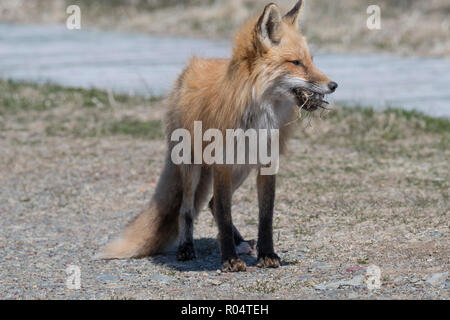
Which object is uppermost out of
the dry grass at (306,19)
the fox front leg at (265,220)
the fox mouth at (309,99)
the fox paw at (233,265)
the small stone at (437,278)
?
the dry grass at (306,19)

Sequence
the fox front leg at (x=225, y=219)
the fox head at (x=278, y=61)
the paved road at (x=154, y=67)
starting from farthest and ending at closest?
the paved road at (x=154, y=67), the fox front leg at (x=225, y=219), the fox head at (x=278, y=61)

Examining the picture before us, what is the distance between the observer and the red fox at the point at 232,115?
538 cm

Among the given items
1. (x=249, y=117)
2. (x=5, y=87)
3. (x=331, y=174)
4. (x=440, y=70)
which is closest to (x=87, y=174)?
(x=331, y=174)

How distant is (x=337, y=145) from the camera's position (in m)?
9.86

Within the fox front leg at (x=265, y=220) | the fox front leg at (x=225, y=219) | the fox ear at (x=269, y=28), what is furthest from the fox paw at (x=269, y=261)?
the fox ear at (x=269, y=28)

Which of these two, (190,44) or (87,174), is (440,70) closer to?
(190,44)

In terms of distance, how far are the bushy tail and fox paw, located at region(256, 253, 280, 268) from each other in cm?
90

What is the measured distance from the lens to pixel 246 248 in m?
6.37

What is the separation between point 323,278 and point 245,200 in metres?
2.69

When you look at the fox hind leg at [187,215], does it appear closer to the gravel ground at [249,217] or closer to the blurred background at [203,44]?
the gravel ground at [249,217]

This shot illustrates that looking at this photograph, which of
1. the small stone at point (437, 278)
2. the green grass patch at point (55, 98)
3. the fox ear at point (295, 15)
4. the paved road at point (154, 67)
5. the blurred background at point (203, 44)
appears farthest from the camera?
the blurred background at point (203, 44)

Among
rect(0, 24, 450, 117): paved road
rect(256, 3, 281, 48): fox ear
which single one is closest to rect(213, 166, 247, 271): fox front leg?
rect(256, 3, 281, 48): fox ear

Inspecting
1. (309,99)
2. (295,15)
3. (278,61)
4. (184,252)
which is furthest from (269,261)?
(295,15)

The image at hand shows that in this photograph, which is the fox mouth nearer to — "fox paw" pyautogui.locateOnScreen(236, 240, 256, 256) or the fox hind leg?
the fox hind leg
